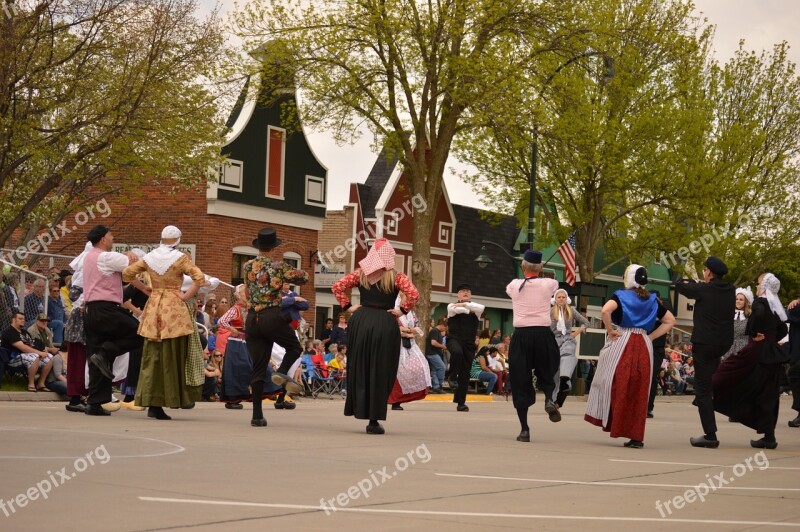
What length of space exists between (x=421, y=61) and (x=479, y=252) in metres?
26.4

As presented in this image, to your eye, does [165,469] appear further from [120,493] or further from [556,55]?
[556,55]

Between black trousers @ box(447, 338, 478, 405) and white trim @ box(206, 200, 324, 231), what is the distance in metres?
20.2

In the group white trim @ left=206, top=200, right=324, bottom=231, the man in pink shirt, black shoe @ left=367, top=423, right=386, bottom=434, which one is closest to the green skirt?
black shoe @ left=367, top=423, right=386, bottom=434

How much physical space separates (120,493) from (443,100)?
93.0 feet

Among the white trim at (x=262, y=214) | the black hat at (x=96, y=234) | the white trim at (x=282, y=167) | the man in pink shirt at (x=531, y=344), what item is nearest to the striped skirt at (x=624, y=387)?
the man in pink shirt at (x=531, y=344)

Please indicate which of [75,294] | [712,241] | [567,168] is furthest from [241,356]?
[712,241]

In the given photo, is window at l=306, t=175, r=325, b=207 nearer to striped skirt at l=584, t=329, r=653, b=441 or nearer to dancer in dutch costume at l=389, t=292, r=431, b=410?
dancer in dutch costume at l=389, t=292, r=431, b=410

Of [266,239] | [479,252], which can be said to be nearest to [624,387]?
[266,239]

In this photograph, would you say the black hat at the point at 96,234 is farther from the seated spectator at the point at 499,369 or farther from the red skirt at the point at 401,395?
the seated spectator at the point at 499,369

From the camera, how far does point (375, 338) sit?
1375 centimetres

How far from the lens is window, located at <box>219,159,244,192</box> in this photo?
4091 centimetres

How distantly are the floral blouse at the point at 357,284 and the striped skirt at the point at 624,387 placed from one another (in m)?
2.07

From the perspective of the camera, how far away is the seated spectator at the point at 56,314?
69.9 feet

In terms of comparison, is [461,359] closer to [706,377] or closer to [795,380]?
[795,380]
